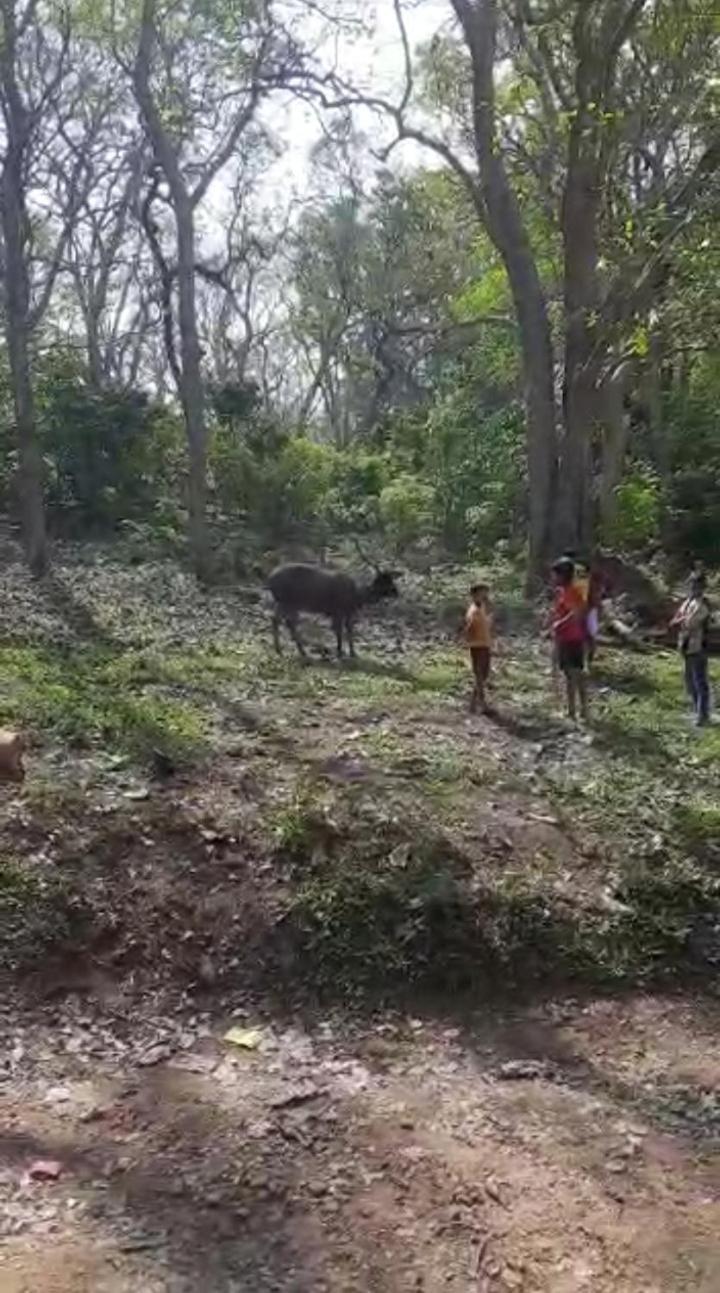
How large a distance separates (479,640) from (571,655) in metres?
0.86

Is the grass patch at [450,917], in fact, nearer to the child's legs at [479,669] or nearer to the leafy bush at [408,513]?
the child's legs at [479,669]

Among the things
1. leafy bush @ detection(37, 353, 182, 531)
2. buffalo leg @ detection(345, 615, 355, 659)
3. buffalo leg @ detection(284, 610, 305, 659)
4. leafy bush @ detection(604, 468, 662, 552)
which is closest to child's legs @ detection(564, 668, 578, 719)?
buffalo leg @ detection(345, 615, 355, 659)

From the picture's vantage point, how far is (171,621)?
1579 cm

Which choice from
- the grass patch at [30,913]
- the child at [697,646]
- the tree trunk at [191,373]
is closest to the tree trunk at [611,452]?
the tree trunk at [191,373]

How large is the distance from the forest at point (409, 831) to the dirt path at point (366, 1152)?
17 millimetres

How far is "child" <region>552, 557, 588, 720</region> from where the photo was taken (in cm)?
1095

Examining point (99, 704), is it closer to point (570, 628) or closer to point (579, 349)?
point (570, 628)

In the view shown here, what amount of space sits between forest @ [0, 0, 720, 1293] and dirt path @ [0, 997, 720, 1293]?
0.02 meters

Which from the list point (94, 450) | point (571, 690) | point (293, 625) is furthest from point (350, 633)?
point (94, 450)

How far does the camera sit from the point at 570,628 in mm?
10977

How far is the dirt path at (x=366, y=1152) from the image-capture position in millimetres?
5068

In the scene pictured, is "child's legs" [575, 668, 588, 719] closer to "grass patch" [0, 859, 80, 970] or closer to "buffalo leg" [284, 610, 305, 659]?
"buffalo leg" [284, 610, 305, 659]

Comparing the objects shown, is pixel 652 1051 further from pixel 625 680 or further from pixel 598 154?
pixel 598 154

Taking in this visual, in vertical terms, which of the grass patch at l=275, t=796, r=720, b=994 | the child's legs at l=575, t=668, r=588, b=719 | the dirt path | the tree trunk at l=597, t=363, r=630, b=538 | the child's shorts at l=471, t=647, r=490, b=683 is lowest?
the dirt path
